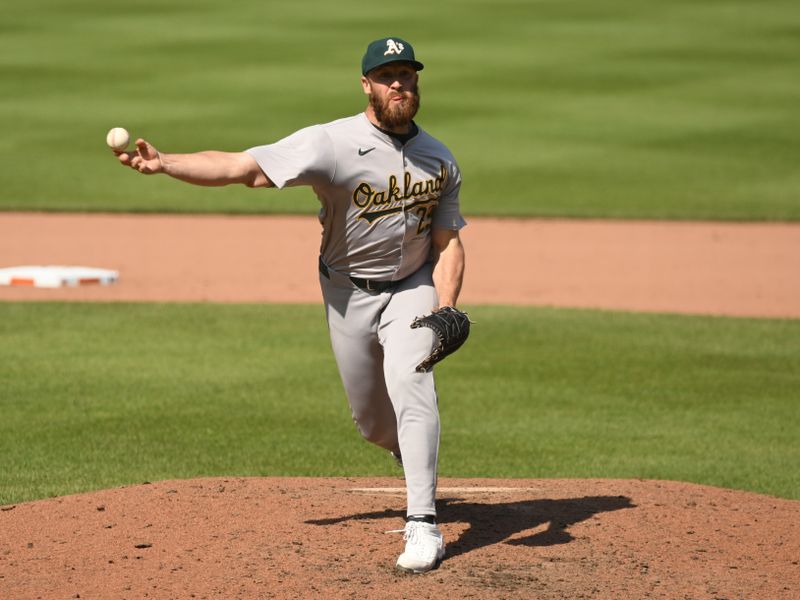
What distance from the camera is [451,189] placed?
6.18 m

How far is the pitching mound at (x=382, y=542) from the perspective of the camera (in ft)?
17.4

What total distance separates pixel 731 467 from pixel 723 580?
2637 millimetres

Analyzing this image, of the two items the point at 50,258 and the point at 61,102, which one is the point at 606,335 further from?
the point at 61,102

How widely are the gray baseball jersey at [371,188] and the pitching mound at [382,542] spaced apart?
1172 mm

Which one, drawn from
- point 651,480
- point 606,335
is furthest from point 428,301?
point 606,335

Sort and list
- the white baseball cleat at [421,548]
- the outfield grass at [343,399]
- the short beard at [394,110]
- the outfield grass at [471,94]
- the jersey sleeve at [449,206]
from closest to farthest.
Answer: the white baseball cleat at [421,548] < the short beard at [394,110] < the jersey sleeve at [449,206] < the outfield grass at [343,399] < the outfield grass at [471,94]

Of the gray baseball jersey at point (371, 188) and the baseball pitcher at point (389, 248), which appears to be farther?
the gray baseball jersey at point (371, 188)

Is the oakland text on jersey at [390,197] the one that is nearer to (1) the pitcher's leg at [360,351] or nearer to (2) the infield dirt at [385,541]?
(1) the pitcher's leg at [360,351]

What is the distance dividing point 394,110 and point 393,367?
3.54 feet

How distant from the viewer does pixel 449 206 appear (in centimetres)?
618

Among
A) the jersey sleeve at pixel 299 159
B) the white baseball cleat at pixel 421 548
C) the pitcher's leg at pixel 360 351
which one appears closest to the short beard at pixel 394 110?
the jersey sleeve at pixel 299 159

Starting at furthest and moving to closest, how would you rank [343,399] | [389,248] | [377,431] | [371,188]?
1. [343,399]
2. [377,431]
3. [389,248]
4. [371,188]

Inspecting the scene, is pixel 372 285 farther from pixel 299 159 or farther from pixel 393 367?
pixel 299 159

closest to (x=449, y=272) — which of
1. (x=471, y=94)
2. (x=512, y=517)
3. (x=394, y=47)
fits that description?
(x=394, y=47)
